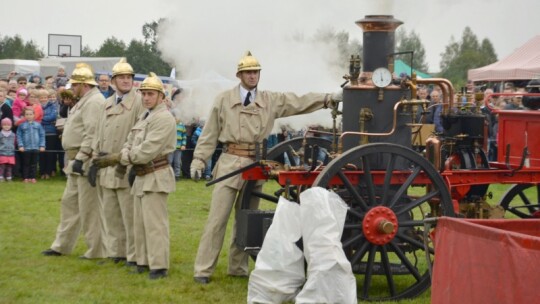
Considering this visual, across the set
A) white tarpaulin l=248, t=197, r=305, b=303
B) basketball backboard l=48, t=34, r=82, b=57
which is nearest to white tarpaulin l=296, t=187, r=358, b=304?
white tarpaulin l=248, t=197, r=305, b=303

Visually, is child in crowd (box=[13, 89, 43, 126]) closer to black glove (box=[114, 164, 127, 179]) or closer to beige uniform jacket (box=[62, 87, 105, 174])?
beige uniform jacket (box=[62, 87, 105, 174])

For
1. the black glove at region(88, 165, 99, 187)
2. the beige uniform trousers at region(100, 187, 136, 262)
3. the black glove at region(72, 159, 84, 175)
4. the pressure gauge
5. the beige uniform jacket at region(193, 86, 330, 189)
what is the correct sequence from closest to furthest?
1. the pressure gauge
2. the beige uniform jacket at region(193, 86, 330, 189)
3. the beige uniform trousers at region(100, 187, 136, 262)
4. the black glove at region(88, 165, 99, 187)
5. the black glove at region(72, 159, 84, 175)

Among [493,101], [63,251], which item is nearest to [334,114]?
[63,251]

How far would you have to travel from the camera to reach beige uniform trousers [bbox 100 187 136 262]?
29.5 feet

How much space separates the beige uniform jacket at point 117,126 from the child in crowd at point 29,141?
21.5 ft

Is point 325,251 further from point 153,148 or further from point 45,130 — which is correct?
point 45,130

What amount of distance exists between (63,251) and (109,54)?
31.8 m

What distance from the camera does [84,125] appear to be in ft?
31.5

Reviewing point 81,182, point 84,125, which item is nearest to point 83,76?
point 84,125

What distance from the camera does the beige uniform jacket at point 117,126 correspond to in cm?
903

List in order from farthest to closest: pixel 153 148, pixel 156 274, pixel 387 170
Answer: pixel 156 274, pixel 153 148, pixel 387 170

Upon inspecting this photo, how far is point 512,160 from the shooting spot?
8547mm

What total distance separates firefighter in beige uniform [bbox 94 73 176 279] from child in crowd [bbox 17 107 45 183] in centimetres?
722

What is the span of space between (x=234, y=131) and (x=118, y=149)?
1.45 m
